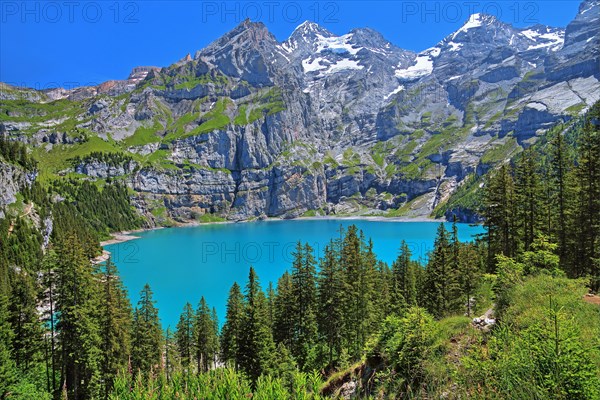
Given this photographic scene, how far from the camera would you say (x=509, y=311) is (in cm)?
1025

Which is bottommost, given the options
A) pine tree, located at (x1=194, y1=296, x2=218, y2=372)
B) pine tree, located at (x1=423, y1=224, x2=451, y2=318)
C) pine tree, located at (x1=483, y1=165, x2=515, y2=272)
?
pine tree, located at (x1=194, y1=296, x2=218, y2=372)

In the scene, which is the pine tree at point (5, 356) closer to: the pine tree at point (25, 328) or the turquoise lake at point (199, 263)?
the pine tree at point (25, 328)

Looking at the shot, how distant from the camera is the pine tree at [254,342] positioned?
3181 centimetres

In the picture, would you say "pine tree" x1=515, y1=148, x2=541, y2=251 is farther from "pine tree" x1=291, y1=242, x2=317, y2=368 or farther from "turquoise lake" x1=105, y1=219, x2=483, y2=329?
"pine tree" x1=291, y1=242, x2=317, y2=368

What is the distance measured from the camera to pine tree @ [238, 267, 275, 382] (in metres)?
31.8

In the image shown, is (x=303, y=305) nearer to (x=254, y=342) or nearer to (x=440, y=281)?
(x=254, y=342)

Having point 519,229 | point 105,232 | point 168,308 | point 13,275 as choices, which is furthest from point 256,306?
point 105,232

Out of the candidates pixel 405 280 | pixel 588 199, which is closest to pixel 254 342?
pixel 405 280

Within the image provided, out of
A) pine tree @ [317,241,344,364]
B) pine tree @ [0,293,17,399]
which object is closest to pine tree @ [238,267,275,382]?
pine tree @ [317,241,344,364]

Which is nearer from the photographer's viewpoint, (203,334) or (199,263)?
(203,334)

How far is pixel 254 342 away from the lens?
3212 centimetres

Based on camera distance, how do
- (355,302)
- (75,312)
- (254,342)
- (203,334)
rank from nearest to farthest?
1. (75,312)
2. (254,342)
3. (355,302)
4. (203,334)

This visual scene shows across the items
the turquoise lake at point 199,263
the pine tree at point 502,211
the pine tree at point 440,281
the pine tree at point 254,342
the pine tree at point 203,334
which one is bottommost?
the turquoise lake at point 199,263

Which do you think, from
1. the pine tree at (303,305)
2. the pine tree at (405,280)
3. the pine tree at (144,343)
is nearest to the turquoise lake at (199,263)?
the pine tree at (405,280)
